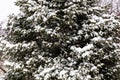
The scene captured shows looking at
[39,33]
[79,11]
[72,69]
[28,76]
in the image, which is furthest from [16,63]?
[79,11]

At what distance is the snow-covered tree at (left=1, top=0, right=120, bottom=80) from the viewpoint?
411 inches

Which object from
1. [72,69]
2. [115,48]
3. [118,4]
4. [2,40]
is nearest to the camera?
[72,69]

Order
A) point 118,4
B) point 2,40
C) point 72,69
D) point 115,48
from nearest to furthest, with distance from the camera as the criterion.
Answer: point 72,69, point 115,48, point 2,40, point 118,4

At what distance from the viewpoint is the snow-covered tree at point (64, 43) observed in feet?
34.2

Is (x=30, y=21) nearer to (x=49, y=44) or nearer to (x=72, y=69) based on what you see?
(x=49, y=44)

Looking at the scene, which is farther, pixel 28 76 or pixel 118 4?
pixel 118 4

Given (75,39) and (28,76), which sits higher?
(75,39)

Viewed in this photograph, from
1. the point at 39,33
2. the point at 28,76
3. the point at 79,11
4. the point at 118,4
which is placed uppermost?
the point at 79,11

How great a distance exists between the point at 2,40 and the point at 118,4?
81.3ft

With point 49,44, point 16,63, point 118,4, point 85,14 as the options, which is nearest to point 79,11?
point 85,14

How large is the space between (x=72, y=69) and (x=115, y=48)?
76.9 inches

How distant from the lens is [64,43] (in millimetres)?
11070

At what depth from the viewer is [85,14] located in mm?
11547

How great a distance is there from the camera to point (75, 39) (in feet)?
35.9
